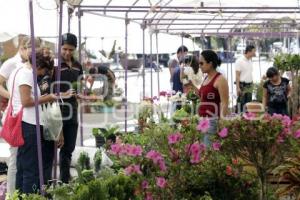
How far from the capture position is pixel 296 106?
8289mm

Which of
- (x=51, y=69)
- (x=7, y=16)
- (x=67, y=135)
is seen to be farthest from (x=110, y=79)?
(x=51, y=69)

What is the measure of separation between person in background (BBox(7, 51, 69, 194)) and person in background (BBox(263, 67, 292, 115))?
4.29m

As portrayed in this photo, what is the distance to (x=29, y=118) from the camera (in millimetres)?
4551

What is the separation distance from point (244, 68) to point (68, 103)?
232 inches

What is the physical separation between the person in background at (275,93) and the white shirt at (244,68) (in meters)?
2.34

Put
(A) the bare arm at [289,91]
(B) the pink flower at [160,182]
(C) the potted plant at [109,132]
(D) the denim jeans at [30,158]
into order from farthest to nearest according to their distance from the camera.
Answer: (A) the bare arm at [289,91] < (C) the potted plant at [109,132] < (D) the denim jeans at [30,158] < (B) the pink flower at [160,182]

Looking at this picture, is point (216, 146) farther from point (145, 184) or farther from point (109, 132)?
point (109, 132)

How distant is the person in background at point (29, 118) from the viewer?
14.5 feet

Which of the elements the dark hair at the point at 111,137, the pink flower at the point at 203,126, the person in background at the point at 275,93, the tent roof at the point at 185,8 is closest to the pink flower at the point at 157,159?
the pink flower at the point at 203,126

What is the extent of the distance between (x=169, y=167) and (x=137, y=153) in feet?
0.70

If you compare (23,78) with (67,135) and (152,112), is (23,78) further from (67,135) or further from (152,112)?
(152,112)

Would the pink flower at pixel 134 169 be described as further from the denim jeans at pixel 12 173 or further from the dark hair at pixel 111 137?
the dark hair at pixel 111 137

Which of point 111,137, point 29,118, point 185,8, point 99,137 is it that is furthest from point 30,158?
point 185,8

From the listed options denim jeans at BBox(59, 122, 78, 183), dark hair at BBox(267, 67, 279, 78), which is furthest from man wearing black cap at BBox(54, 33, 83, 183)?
dark hair at BBox(267, 67, 279, 78)
